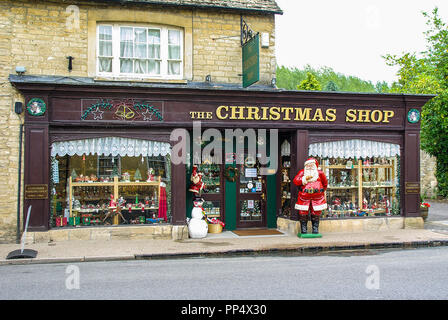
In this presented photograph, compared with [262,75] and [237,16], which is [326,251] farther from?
[237,16]

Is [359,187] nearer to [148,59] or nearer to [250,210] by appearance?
[250,210]

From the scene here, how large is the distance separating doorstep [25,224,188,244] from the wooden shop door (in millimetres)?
2214

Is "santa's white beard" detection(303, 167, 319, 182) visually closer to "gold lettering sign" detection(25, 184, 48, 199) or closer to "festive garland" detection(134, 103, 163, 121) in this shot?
"festive garland" detection(134, 103, 163, 121)

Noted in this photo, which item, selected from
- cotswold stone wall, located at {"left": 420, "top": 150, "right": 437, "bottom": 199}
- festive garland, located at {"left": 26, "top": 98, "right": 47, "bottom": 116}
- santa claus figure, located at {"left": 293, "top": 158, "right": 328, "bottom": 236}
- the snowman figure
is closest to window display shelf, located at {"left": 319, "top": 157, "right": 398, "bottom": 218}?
santa claus figure, located at {"left": 293, "top": 158, "right": 328, "bottom": 236}

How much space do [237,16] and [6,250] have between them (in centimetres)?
851

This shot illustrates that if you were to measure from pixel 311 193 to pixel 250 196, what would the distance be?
2.24m

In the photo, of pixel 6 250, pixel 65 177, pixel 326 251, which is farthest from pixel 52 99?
pixel 326 251

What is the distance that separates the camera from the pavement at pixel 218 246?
31.2 ft

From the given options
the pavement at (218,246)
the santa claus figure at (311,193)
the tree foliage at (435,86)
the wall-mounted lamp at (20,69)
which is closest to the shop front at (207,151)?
the wall-mounted lamp at (20,69)

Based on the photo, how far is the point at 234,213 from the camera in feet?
43.3

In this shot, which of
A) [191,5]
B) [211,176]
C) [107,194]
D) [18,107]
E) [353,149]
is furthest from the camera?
[211,176]

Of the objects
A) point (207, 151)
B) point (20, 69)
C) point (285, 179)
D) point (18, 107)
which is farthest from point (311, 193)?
point (20, 69)

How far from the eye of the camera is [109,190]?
11781mm

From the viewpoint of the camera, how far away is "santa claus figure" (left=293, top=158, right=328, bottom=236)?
11680 mm
